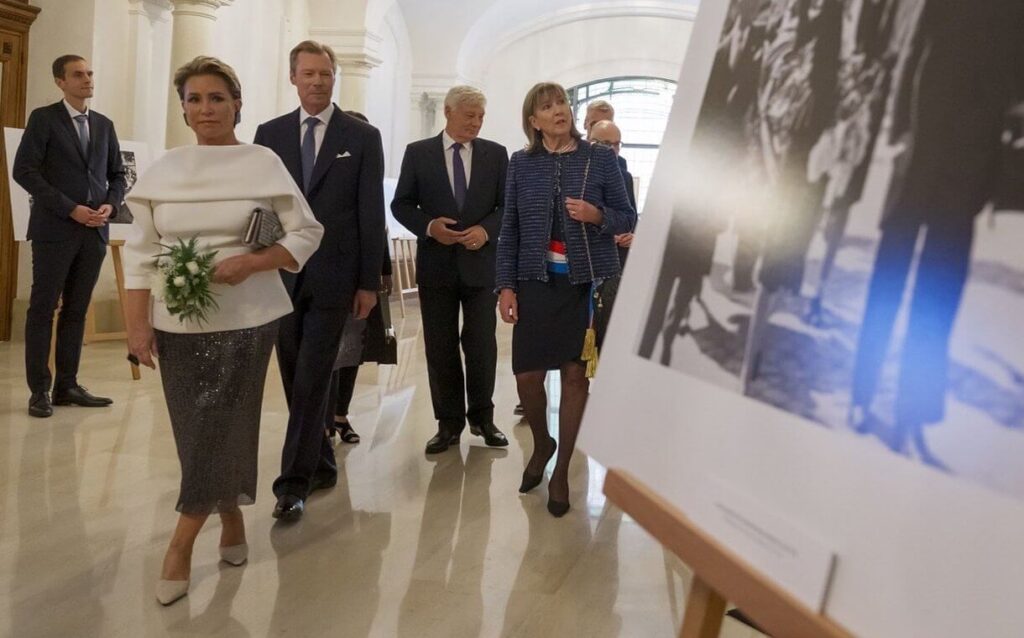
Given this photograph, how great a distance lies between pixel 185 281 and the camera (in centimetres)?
309

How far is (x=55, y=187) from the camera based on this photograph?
20.4ft

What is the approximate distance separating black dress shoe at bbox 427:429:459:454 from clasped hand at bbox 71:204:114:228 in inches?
88.2

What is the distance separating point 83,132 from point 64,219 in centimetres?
59

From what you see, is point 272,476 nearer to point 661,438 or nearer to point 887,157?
point 661,438

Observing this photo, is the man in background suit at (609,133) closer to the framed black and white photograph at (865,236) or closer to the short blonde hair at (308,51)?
the short blonde hair at (308,51)

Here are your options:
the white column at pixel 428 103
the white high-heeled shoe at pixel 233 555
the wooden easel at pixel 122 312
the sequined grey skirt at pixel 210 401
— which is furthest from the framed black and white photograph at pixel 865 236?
the white column at pixel 428 103

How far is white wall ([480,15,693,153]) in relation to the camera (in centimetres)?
1997

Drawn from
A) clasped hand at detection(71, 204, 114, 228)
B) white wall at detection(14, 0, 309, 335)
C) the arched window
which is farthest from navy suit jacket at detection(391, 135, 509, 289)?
the arched window

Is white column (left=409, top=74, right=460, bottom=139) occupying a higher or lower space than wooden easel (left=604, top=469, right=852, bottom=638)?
higher

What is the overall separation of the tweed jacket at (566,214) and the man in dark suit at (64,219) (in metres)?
2.87

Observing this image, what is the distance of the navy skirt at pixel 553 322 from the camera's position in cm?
439

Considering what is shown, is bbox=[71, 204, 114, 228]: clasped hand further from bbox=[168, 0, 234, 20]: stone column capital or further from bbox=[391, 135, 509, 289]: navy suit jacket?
bbox=[168, 0, 234, 20]: stone column capital

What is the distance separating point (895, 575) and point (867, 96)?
52 cm

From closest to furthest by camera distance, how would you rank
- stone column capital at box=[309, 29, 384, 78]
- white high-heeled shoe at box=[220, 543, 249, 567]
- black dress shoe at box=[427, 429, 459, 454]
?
Answer: white high-heeled shoe at box=[220, 543, 249, 567]
black dress shoe at box=[427, 429, 459, 454]
stone column capital at box=[309, 29, 384, 78]
